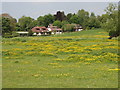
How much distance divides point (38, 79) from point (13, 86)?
2645 mm

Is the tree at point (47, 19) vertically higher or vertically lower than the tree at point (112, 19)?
higher

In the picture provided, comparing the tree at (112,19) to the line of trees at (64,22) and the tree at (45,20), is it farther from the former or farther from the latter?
the tree at (45,20)

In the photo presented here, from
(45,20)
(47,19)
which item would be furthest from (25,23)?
(47,19)

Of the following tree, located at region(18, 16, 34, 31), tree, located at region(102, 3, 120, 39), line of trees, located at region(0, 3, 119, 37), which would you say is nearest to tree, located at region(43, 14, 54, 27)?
line of trees, located at region(0, 3, 119, 37)

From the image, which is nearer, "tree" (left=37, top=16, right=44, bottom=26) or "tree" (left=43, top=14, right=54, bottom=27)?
"tree" (left=37, top=16, right=44, bottom=26)

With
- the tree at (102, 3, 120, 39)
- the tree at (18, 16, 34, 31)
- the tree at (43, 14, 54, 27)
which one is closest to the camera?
the tree at (102, 3, 120, 39)

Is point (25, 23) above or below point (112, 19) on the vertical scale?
above

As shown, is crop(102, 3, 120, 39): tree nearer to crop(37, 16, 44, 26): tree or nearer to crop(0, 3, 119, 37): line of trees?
crop(0, 3, 119, 37): line of trees

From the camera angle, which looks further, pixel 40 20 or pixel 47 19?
pixel 47 19

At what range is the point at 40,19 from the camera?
7382 inches

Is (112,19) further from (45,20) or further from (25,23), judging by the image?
(45,20)

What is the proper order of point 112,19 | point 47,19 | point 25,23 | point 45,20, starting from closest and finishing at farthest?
point 112,19
point 25,23
point 45,20
point 47,19

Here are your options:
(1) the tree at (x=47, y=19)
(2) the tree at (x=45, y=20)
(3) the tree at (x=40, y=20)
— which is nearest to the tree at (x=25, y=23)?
(3) the tree at (x=40, y=20)

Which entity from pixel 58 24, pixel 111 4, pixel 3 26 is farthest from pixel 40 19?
pixel 111 4
